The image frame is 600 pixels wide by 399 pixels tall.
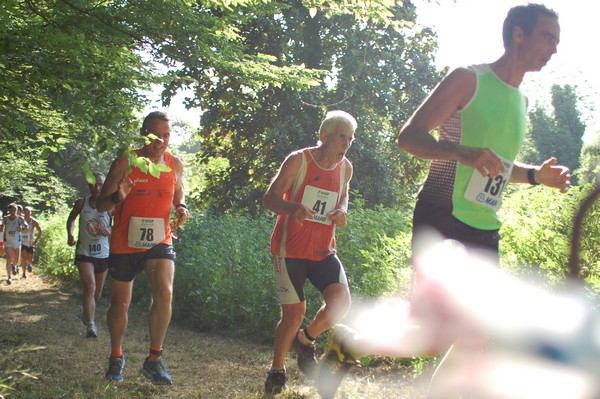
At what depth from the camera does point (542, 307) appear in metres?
3.02

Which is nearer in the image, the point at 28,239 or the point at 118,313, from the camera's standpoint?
the point at 118,313

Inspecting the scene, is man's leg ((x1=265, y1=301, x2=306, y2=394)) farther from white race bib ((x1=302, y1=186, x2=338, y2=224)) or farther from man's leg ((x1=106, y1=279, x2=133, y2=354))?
man's leg ((x1=106, y1=279, x2=133, y2=354))

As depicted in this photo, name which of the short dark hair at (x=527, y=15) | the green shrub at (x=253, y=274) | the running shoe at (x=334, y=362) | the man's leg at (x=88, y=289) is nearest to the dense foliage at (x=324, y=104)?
the green shrub at (x=253, y=274)

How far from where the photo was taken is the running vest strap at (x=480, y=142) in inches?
132

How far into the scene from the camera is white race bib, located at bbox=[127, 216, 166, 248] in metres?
5.24

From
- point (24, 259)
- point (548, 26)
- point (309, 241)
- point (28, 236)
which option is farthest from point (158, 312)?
point (24, 259)

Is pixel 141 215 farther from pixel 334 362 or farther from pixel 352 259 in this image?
pixel 352 259

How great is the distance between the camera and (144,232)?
207 inches

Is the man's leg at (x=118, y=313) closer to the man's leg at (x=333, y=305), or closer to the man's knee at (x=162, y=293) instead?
the man's knee at (x=162, y=293)

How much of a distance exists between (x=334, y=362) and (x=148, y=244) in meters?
1.95

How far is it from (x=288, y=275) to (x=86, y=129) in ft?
5.52

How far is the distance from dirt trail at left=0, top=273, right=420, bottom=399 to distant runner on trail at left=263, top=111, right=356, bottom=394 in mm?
403

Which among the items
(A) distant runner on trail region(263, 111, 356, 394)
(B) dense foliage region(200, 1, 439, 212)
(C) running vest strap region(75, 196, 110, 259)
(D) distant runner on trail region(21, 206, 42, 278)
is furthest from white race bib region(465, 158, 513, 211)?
(D) distant runner on trail region(21, 206, 42, 278)

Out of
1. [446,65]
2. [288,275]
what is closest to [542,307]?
[288,275]
